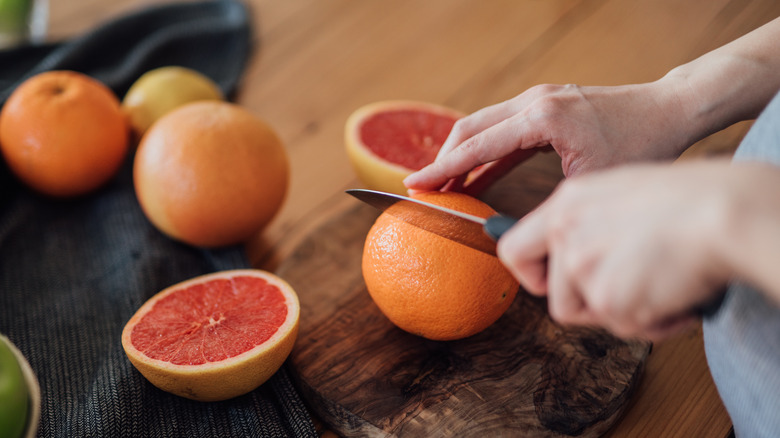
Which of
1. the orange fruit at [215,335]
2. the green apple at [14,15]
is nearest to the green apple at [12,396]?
the orange fruit at [215,335]

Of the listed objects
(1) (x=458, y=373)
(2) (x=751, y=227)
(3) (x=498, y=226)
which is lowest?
(1) (x=458, y=373)

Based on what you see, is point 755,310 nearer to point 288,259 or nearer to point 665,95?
point 665,95

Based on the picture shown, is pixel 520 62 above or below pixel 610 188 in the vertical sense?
below

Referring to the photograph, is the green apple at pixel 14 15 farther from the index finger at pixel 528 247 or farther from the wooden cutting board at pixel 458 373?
the index finger at pixel 528 247

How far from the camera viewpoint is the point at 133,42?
1498 millimetres

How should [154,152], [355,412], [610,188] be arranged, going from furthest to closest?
[154,152], [355,412], [610,188]

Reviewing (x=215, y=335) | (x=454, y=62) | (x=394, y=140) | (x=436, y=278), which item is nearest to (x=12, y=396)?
(x=215, y=335)

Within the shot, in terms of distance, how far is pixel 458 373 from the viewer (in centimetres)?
80

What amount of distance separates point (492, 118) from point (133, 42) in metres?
1.04

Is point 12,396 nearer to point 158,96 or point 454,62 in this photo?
point 158,96

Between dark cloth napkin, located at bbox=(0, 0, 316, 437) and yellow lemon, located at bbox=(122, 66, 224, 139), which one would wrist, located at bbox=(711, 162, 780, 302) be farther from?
yellow lemon, located at bbox=(122, 66, 224, 139)

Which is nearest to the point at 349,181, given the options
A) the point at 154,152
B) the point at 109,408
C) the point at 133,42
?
the point at 154,152

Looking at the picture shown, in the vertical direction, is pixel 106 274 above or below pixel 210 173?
below

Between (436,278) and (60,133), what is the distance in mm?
709
